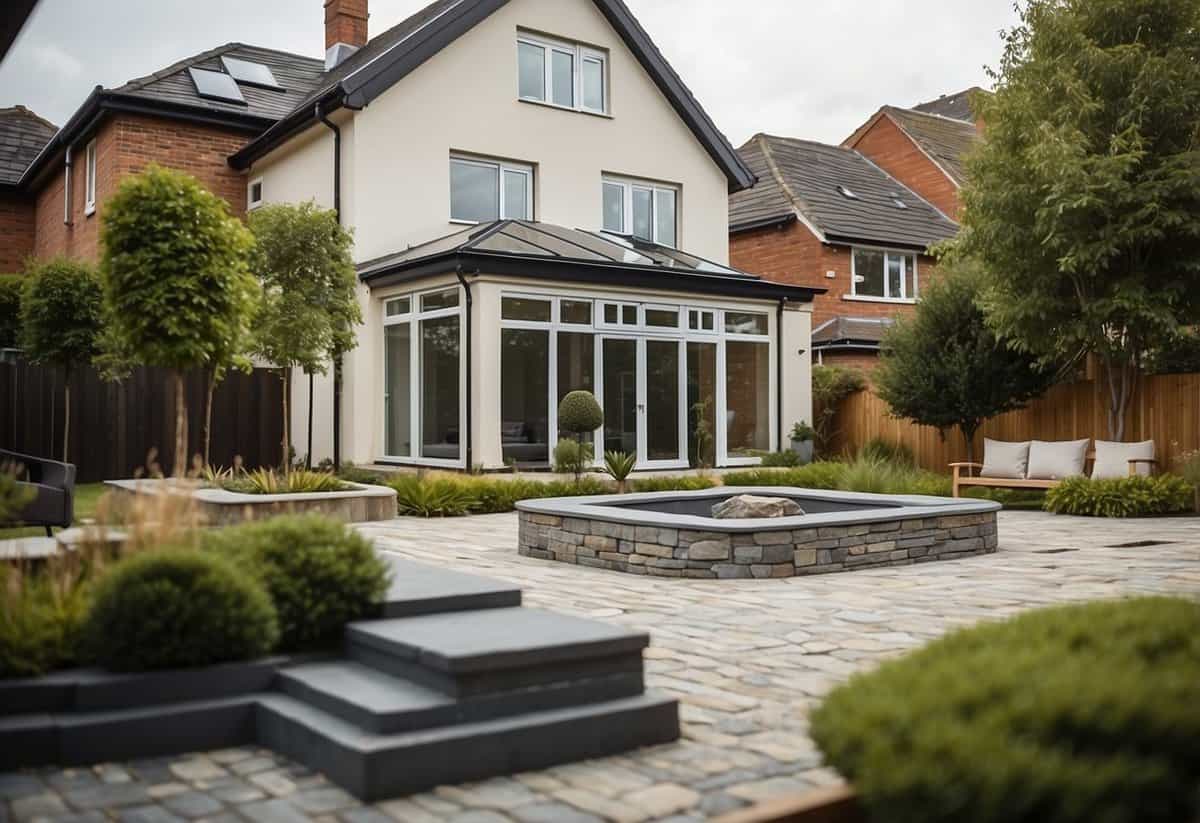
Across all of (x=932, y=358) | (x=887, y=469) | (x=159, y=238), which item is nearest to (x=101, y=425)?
(x=159, y=238)

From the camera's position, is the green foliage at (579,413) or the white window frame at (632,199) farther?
the white window frame at (632,199)

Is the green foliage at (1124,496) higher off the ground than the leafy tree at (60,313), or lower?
lower

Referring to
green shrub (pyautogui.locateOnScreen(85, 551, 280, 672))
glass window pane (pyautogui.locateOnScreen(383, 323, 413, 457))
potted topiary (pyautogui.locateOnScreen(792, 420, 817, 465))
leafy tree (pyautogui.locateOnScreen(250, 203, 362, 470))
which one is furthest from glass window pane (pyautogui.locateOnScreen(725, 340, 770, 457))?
green shrub (pyautogui.locateOnScreen(85, 551, 280, 672))

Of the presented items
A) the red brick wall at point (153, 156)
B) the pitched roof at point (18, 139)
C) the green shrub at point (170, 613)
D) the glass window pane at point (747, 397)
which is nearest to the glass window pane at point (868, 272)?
the glass window pane at point (747, 397)

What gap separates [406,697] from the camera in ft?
12.0

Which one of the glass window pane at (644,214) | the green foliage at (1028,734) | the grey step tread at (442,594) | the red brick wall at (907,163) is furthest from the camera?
the red brick wall at (907,163)

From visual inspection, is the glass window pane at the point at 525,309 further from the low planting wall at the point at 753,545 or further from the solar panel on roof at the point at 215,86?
the solar panel on roof at the point at 215,86

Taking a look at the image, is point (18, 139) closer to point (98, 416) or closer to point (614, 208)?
point (98, 416)

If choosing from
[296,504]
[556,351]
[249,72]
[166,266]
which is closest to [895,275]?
[556,351]

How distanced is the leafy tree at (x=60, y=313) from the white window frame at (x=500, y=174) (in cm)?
548

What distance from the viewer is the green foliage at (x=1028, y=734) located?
2238 mm

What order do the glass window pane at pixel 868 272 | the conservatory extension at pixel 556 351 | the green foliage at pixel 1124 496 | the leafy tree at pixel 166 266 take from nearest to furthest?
1. the leafy tree at pixel 166 266
2. the green foliage at pixel 1124 496
3. the conservatory extension at pixel 556 351
4. the glass window pane at pixel 868 272

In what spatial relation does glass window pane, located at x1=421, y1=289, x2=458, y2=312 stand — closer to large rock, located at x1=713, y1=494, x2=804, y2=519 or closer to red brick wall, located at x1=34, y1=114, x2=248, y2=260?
Result: red brick wall, located at x1=34, y1=114, x2=248, y2=260

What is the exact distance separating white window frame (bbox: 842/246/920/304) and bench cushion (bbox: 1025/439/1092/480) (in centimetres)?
959
